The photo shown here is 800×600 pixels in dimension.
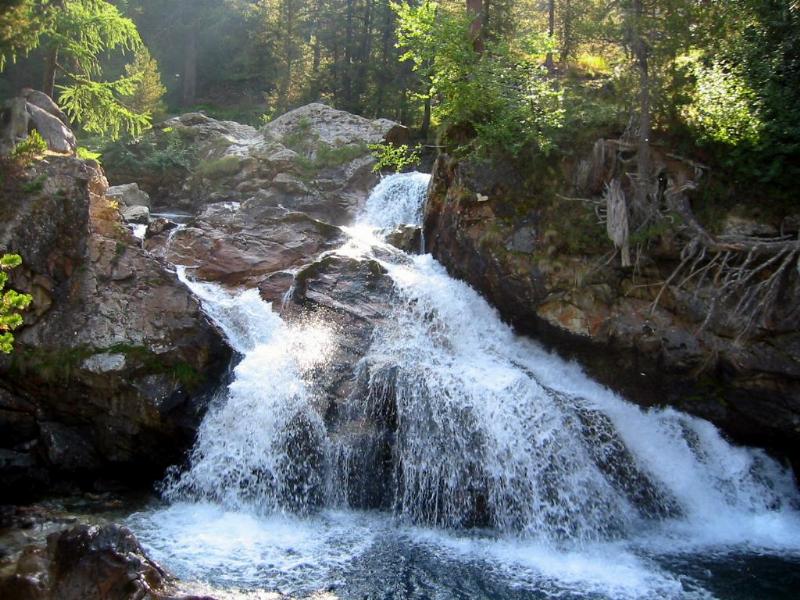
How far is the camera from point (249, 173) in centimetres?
2284

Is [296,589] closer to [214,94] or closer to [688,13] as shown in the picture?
[688,13]

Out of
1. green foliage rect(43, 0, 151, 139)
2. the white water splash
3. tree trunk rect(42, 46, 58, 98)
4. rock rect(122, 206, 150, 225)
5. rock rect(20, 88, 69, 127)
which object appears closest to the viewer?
green foliage rect(43, 0, 151, 139)

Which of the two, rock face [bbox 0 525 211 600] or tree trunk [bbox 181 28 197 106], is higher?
tree trunk [bbox 181 28 197 106]

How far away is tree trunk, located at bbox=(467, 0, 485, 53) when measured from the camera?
1563 cm

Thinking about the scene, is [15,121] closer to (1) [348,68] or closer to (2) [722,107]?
(2) [722,107]

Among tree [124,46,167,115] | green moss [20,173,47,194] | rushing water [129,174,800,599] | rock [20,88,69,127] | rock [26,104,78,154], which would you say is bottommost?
rushing water [129,174,800,599]

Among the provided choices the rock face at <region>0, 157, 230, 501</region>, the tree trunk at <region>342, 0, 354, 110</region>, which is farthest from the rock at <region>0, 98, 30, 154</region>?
the tree trunk at <region>342, 0, 354, 110</region>

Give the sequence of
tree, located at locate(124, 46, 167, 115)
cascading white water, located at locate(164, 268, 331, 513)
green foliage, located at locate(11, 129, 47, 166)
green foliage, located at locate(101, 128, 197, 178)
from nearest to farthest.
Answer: cascading white water, located at locate(164, 268, 331, 513) → green foliage, located at locate(11, 129, 47, 166) → green foliage, located at locate(101, 128, 197, 178) → tree, located at locate(124, 46, 167, 115)

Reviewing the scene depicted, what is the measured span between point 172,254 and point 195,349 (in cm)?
432

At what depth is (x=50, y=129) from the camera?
13.2 metres

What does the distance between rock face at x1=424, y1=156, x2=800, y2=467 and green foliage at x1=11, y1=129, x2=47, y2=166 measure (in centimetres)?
833

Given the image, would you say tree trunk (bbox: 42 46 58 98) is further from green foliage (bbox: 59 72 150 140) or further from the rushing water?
the rushing water

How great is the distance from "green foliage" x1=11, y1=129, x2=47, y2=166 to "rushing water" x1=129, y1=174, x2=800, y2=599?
15.0 feet

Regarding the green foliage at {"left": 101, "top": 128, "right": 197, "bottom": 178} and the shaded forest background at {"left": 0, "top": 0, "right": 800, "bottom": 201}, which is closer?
the shaded forest background at {"left": 0, "top": 0, "right": 800, "bottom": 201}
